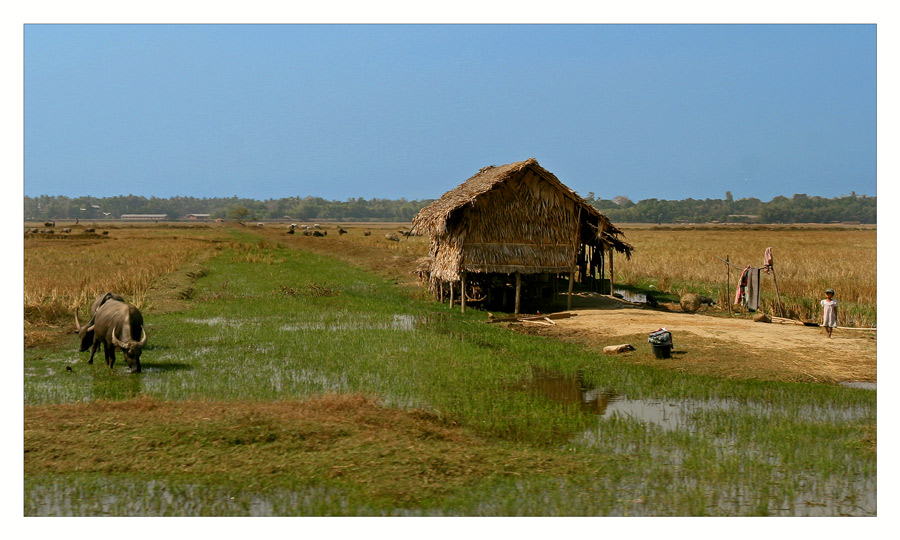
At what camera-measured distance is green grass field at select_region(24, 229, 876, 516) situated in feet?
22.0

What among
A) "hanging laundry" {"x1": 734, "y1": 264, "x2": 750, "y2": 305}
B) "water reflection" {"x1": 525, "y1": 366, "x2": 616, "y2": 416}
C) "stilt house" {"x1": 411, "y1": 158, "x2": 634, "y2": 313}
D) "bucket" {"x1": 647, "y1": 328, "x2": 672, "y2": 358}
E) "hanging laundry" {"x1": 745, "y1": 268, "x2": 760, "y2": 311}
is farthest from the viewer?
"stilt house" {"x1": 411, "y1": 158, "x2": 634, "y2": 313}

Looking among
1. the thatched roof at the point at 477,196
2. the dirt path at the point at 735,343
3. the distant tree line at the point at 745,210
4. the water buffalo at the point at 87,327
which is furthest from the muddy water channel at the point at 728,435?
the distant tree line at the point at 745,210

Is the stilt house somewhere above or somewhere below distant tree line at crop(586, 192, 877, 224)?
below

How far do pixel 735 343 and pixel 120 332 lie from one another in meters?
9.94

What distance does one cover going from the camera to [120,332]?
11.7 metres

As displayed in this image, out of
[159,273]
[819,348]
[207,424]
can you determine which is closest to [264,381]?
[207,424]

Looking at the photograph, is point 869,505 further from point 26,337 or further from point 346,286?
point 346,286

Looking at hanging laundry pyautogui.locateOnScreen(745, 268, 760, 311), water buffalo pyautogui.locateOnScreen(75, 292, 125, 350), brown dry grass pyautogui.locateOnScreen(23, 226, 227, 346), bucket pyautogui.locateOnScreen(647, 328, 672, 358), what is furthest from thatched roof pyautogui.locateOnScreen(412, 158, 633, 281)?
water buffalo pyautogui.locateOnScreen(75, 292, 125, 350)

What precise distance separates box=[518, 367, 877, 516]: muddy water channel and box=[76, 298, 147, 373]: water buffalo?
5.47 metres

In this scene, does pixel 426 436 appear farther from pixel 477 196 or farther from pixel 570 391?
pixel 477 196

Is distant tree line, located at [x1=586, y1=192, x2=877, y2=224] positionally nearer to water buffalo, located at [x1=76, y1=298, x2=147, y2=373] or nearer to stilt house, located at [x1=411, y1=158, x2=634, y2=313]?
stilt house, located at [x1=411, y1=158, x2=634, y2=313]

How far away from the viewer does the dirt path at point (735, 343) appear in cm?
1188

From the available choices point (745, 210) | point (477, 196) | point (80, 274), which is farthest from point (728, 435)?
point (745, 210)

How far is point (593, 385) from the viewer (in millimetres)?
11305
